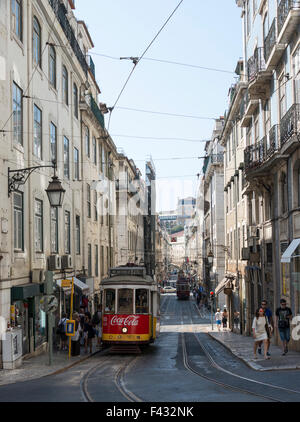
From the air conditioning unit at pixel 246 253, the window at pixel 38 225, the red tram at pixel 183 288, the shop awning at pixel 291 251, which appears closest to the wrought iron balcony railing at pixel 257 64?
the shop awning at pixel 291 251

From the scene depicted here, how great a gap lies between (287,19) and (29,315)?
13.3 meters

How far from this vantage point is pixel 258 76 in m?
24.4

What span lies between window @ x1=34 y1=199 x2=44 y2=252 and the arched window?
18.1 feet

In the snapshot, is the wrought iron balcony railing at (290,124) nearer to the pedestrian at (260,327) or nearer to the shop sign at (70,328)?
the pedestrian at (260,327)

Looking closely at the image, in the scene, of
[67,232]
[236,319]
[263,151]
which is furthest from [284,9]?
[236,319]

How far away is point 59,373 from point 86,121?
2118 cm

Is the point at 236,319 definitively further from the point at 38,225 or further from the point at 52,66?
the point at 52,66

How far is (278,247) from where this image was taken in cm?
2358

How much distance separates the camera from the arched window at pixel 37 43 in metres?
23.2

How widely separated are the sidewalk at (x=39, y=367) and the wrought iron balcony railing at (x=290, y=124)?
404 inches

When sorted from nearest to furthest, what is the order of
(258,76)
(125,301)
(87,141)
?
(125,301) < (258,76) < (87,141)

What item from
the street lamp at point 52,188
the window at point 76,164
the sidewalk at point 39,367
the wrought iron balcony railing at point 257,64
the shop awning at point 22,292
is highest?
the wrought iron balcony railing at point 257,64
